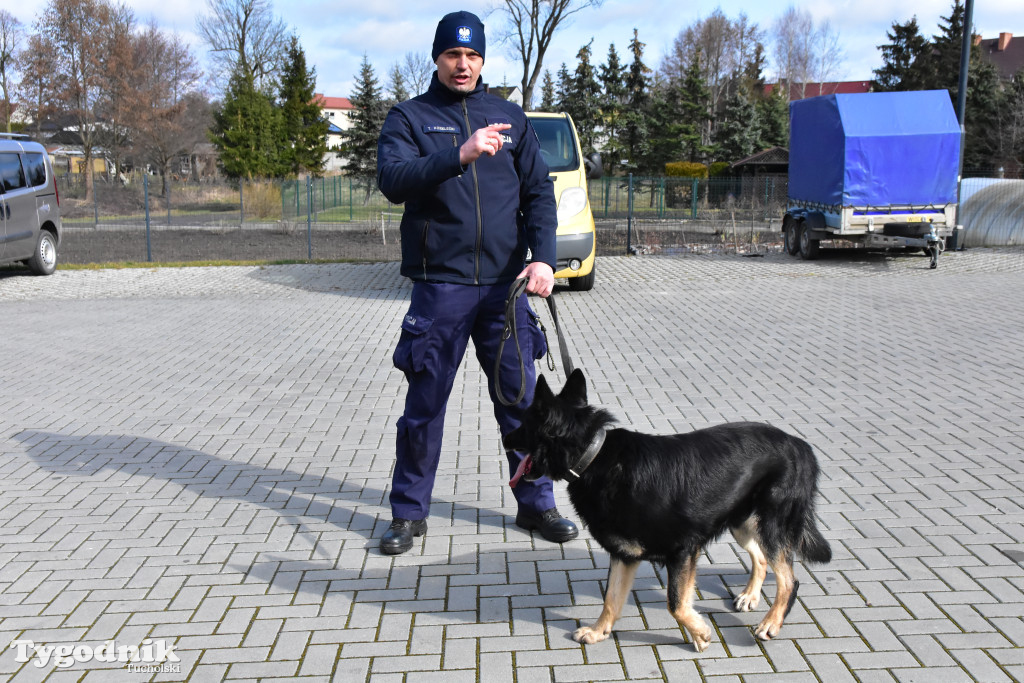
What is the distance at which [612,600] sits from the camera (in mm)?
2891

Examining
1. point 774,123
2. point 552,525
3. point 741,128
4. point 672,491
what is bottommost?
point 552,525

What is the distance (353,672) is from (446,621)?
44cm

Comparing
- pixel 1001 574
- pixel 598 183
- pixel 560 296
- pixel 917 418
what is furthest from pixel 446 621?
pixel 598 183

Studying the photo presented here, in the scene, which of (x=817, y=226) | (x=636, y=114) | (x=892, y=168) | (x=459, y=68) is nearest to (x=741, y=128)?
(x=636, y=114)

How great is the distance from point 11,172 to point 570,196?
915 cm

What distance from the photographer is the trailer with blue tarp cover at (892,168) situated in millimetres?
13680

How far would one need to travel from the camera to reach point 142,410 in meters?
6.14

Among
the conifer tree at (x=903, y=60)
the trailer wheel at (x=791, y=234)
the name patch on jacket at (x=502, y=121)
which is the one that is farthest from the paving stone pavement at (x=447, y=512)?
the conifer tree at (x=903, y=60)

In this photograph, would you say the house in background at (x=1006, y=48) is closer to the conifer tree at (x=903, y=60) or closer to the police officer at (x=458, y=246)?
the conifer tree at (x=903, y=60)

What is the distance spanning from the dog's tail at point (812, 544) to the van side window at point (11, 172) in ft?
45.0

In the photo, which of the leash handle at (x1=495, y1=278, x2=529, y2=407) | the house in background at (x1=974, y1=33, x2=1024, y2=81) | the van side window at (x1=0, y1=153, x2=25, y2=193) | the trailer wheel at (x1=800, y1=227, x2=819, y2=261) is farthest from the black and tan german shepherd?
the house in background at (x1=974, y1=33, x2=1024, y2=81)

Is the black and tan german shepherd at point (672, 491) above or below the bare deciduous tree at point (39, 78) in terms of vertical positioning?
below

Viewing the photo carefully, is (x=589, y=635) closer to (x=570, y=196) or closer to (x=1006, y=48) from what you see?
(x=570, y=196)

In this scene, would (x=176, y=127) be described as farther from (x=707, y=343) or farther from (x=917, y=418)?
(x=917, y=418)
